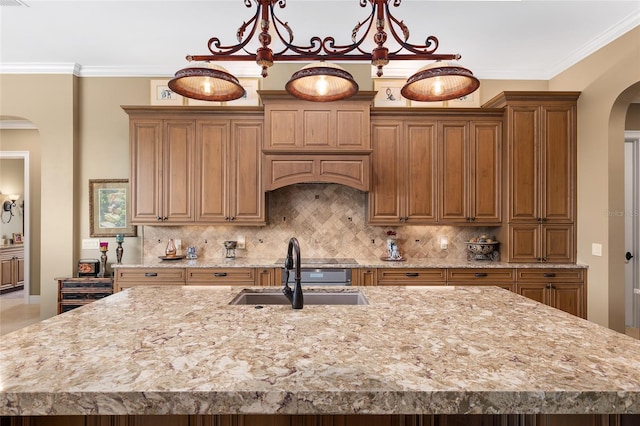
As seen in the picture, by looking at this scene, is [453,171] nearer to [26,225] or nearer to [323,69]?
[323,69]

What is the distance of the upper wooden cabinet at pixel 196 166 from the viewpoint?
3705 mm

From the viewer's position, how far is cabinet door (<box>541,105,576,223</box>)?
142 inches

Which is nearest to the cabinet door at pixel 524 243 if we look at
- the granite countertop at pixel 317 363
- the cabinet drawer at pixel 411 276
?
the cabinet drawer at pixel 411 276

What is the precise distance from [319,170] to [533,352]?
2.78 metres

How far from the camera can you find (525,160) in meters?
3.63

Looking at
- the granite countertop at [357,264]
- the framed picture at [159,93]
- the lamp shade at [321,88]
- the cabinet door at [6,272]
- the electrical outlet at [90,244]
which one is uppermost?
the framed picture at [159,93]

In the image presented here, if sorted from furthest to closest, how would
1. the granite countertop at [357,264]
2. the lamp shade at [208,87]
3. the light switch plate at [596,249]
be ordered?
the granite countertop at [357,264], the light switch plate at [596,249], the lamp shade at [208,87]

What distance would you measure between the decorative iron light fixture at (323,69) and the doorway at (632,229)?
3944 mm

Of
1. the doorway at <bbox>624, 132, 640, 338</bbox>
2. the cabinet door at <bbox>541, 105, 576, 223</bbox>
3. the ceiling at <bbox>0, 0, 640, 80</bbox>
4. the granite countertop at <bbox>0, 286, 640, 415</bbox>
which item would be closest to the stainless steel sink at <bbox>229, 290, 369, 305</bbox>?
the granite countertop at <bbox>0, 286, 640, 415</bbox>

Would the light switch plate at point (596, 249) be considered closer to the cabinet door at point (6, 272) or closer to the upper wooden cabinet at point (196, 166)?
the upper wooden cabinet at point (196, 166)

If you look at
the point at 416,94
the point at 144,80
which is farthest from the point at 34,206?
the point at 416,94

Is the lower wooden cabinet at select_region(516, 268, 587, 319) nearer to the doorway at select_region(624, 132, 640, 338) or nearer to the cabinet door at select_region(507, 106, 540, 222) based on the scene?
the cabinet door at select_region(507, 106, 540, 222)

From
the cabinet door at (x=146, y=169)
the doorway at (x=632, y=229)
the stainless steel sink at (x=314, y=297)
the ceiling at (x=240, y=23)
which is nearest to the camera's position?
Answer: the stainless steel sink at (x=314, y=297)

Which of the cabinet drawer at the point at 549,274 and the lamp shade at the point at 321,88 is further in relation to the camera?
the cabinet drawer at the point at 549,274
